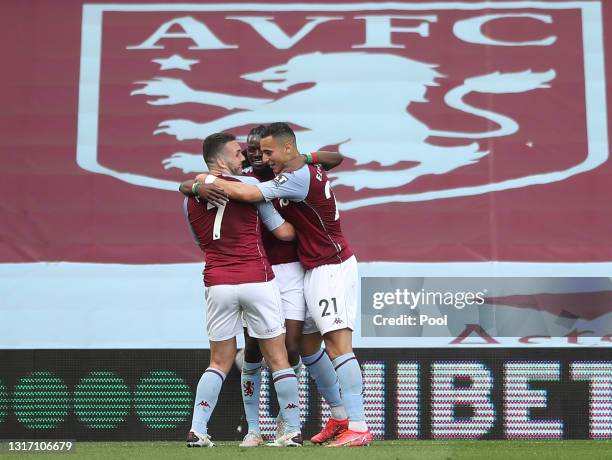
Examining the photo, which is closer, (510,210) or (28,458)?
(28,458)

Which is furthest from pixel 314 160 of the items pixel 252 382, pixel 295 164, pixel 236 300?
pixel 252 382

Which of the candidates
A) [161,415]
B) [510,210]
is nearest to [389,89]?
[510,210]

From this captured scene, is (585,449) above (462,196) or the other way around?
the other way around

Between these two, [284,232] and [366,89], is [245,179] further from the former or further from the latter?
[366,89]

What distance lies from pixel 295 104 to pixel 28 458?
326 centimetres

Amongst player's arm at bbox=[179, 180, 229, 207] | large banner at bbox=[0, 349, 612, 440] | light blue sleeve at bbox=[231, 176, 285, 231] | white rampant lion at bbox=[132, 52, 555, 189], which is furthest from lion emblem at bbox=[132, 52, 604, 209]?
player's arm at bbox=[179, 180, 229, 207]

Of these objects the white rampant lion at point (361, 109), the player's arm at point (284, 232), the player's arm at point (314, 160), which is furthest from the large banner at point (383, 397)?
the white rampant lion at point (361, 109)

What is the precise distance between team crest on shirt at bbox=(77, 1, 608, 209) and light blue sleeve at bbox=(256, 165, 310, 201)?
2037mm

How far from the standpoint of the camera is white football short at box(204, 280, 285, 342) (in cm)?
416

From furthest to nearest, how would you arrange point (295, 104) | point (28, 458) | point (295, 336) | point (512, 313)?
point (295, 104) < point (512, 313) < point (295, 336) < point (28, 458)

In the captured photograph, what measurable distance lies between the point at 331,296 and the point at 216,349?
56 centimetres

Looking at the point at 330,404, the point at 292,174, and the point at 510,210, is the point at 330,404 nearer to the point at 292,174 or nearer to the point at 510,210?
the point at 292,174

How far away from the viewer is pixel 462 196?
6.23m

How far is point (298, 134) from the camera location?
6297 millimetres
